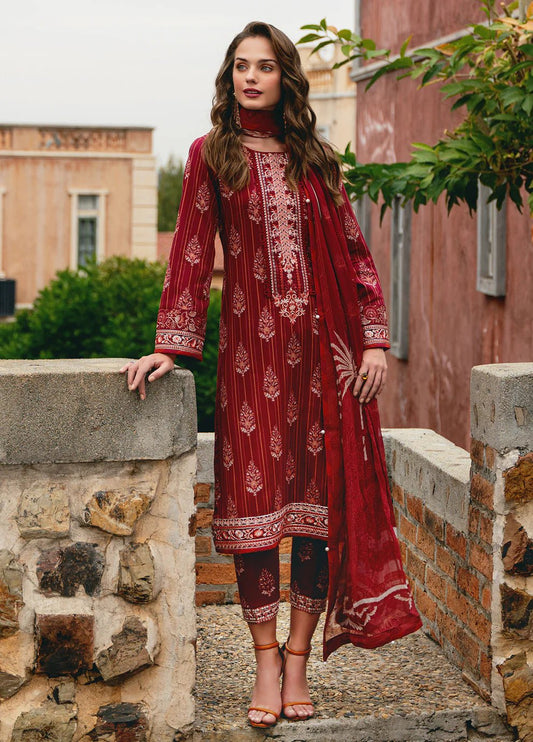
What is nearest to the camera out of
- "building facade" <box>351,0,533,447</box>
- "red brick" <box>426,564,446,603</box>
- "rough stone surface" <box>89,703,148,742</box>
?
"rough stone surface" <box>89,703,148,742</box>

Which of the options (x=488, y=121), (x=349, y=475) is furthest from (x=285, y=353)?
(x=488, y=121)

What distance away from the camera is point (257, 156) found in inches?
135

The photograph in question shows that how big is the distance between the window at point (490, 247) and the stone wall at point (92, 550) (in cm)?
476

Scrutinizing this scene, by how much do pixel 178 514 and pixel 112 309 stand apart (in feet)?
24.5

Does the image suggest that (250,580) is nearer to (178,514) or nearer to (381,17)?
(178,514)

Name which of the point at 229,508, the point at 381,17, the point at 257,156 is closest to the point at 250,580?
the point at 229,508

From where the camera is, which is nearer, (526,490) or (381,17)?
(526,490)

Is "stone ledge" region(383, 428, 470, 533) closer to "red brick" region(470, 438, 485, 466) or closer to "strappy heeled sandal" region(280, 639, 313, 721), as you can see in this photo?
"red brick" region(470, 438, 485, 466)

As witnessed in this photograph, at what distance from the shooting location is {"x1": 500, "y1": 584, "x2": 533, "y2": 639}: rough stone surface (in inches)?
135

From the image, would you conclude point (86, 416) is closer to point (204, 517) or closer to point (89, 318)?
point (204, 517)

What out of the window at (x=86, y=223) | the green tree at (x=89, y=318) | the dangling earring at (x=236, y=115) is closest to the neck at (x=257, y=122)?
the dangling earring at (x=236, y=115)

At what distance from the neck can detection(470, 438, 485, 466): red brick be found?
1090 mm

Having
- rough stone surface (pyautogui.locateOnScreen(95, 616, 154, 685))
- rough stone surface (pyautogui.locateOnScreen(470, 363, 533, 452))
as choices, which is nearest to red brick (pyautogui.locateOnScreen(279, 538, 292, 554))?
rough stone surface (pyautogui.locateOnScreen(470, 363, 533, 452))

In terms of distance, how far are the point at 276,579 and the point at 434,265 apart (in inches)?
254
